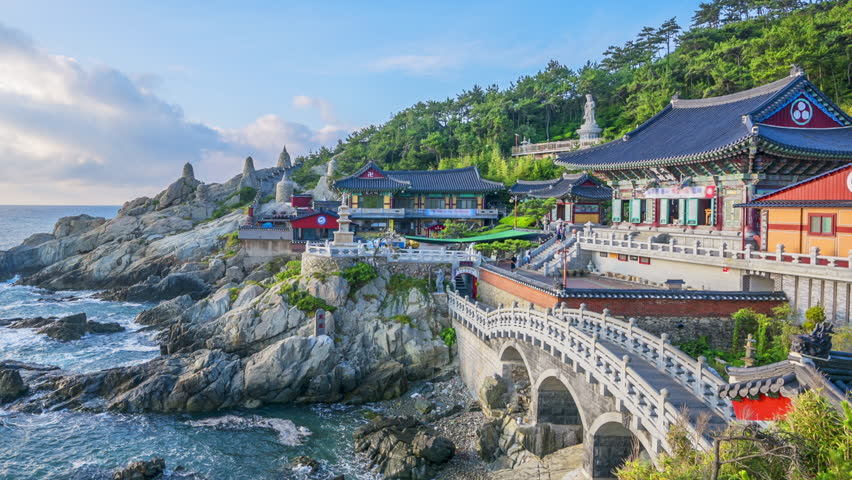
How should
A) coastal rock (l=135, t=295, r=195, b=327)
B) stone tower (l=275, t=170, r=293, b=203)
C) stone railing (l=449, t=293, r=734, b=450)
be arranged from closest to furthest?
stone railing (l=449, t=293, r=734, b=450) → coastal rock (l=135, t=295, r=195, b=327) → stone tower (l=275, t=170, r=293, b=203)

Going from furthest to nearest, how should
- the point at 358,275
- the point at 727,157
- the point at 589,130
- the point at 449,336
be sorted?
1. the point at 589,130
2. the point at 358,275
3. the point at 449,336
4. the point at 727,157

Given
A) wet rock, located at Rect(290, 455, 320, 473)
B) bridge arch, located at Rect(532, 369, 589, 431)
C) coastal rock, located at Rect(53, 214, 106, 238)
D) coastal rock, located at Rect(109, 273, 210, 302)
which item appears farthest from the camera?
coastal rock, located at Rect(53, 214, 106, 238)

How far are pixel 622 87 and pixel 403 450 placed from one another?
7443cm

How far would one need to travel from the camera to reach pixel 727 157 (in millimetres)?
27312

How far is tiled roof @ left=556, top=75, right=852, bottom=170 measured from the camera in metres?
26.4

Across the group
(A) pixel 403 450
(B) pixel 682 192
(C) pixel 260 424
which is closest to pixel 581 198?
(B) pixel 682 192

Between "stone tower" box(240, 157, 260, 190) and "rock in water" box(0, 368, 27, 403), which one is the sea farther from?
"stone tower" box(240, 157, 260, 190)

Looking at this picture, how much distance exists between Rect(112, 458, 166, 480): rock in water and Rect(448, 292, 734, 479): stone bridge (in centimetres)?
1660

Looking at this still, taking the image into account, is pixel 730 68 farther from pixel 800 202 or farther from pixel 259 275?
pixel 259 275

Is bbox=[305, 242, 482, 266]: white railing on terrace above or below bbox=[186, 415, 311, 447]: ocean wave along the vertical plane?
above

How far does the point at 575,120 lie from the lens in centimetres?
8944

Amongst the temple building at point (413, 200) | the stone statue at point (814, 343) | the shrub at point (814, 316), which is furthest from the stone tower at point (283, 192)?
the stone statue at point (814, 343)

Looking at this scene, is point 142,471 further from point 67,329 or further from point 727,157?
point 727,157

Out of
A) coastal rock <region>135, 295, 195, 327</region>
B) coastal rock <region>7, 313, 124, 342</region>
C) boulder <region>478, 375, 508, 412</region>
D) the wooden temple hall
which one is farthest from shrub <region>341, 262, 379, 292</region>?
coastal rock <region>7, 313, 124, 342</region>
